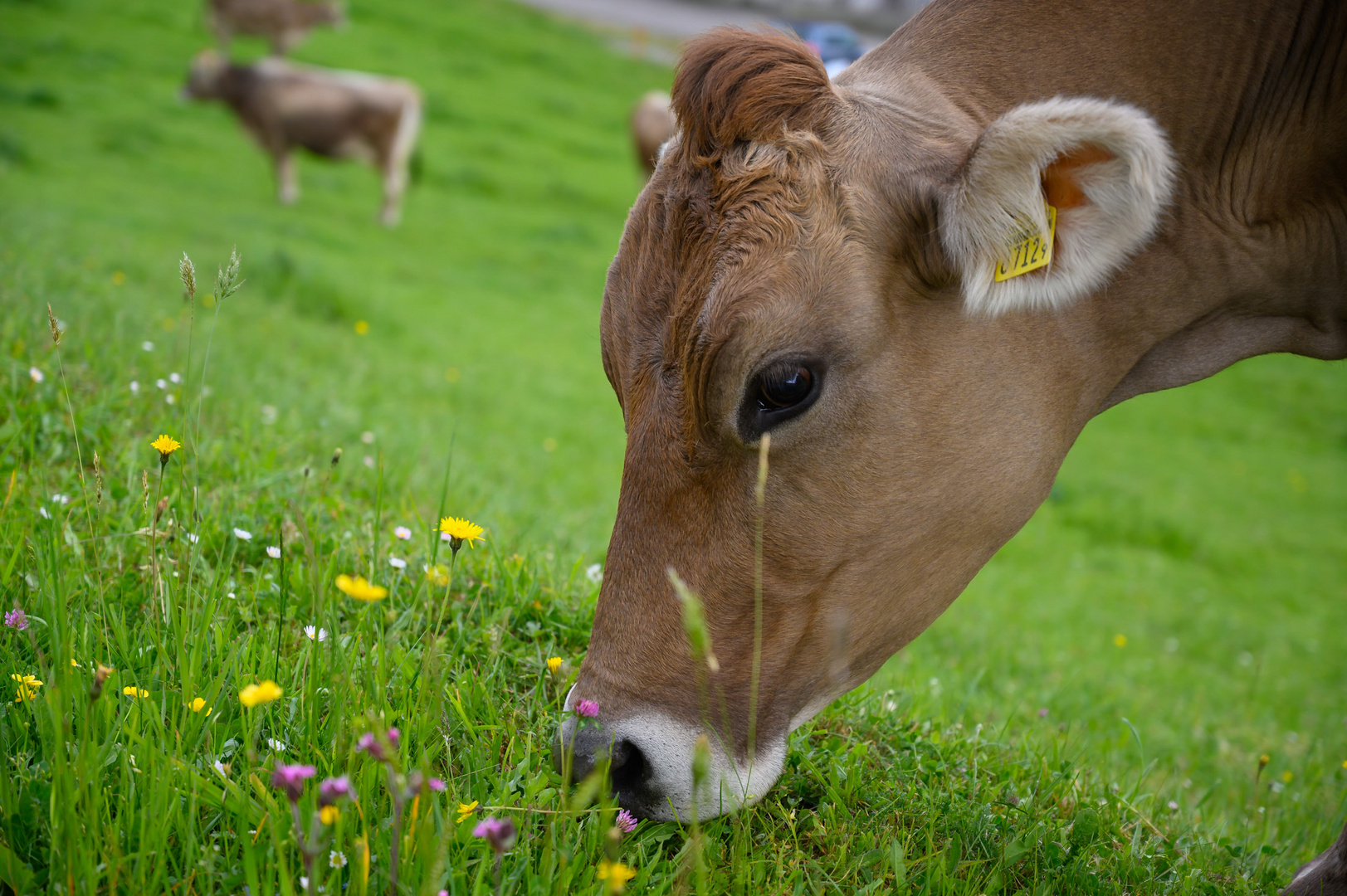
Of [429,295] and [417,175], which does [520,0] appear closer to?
[417,175]

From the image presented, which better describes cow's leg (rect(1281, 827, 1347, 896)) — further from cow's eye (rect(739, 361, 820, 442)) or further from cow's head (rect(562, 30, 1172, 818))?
cow's eye (rect(739, 361, 820, 442))

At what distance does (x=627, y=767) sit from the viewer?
2.02 m

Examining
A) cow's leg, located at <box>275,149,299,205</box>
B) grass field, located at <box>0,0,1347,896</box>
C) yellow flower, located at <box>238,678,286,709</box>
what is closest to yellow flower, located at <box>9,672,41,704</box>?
grass field, located at <box>0,0,1347,896</box>

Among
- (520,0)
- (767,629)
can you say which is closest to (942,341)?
(767,629)

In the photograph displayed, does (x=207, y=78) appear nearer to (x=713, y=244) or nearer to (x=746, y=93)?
(x=746, y=93)

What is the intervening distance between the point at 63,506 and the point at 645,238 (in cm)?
171

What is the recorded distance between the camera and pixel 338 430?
4.69 meters

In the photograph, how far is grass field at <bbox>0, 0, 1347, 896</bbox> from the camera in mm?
1716

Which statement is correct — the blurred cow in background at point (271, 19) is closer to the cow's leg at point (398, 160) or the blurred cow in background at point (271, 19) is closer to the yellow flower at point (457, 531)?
the cow's leg at point (398, 160)

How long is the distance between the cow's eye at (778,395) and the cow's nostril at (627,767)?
0.71 m

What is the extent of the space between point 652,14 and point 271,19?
16.9 m

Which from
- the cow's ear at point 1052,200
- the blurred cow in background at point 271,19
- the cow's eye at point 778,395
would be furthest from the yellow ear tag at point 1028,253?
the blurred cow in background at point 271,19

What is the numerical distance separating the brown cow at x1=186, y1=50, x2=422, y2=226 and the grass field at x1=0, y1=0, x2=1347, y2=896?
587cm

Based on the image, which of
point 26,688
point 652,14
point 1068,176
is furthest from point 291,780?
point 652,14
